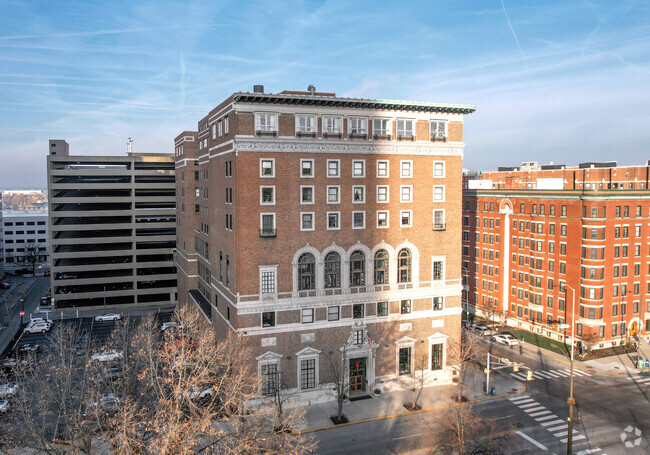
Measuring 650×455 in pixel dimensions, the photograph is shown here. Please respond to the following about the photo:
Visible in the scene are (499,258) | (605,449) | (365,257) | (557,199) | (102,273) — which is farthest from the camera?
(102,273)

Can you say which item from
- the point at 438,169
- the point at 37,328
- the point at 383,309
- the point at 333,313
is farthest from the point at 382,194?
the point at 37,328

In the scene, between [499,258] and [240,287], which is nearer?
[240,287]

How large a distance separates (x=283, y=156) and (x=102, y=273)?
220ft

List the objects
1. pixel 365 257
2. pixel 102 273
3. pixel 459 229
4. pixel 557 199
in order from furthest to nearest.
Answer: pixel 102 273 < pixel 557 199 < pixel 459 229 < pixel 365 257

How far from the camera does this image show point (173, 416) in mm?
24938

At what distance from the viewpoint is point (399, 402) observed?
51500 millimetres

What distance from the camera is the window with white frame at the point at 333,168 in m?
52.1

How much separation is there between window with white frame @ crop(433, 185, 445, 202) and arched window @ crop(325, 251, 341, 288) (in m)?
13.7

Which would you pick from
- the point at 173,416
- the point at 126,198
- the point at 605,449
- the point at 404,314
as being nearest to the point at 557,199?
the point at 404,314

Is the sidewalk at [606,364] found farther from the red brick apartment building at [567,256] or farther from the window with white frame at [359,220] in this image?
the window with white frame at [359,220]

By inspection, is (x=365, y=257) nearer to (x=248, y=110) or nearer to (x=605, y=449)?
(x=248, y=110)

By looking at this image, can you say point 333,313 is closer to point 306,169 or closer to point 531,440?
point 306,169

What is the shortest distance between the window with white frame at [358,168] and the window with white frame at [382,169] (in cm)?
179

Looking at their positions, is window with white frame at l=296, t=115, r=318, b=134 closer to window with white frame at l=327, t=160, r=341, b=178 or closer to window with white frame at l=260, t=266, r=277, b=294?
window with white frame at l=327, t=160, r=341, b=178
